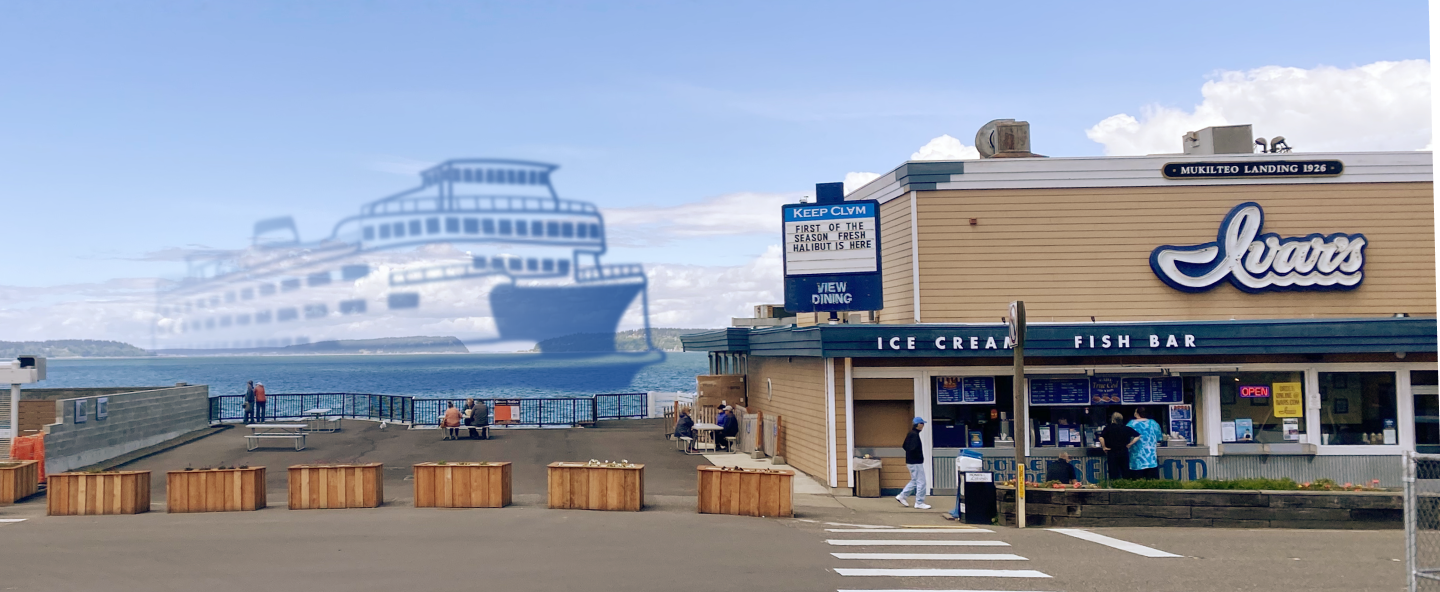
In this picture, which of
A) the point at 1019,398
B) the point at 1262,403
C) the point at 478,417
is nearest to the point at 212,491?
the point at 478,417

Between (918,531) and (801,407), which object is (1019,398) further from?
(801,407)

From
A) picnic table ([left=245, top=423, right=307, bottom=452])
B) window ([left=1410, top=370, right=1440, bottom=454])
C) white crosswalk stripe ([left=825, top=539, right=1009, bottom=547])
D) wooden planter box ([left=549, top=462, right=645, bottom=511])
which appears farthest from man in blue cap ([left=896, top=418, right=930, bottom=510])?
picnic table ([left=245, top=423, right=307, bottom=452])

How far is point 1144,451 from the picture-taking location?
17281 millimetres

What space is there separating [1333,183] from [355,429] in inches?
1132

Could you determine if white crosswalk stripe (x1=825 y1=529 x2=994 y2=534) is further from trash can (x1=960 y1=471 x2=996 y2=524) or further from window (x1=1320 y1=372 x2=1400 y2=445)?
window (x1=1320 y1=372 x2=1400 y2=445)

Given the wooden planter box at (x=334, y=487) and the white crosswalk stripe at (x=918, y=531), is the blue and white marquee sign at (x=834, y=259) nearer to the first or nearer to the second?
the white crosswalk stripe at (x=918, y=531)

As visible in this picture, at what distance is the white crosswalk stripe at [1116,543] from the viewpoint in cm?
1254

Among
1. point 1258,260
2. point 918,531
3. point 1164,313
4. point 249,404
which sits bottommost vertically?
point 918,531

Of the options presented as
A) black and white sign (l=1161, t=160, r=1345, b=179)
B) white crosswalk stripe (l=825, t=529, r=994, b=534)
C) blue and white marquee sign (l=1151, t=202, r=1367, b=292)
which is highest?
black and white sign (l=1161, t=160, r=1345, b=179)

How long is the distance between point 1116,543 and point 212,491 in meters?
14.6

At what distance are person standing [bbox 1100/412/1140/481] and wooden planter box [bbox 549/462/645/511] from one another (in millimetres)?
8007

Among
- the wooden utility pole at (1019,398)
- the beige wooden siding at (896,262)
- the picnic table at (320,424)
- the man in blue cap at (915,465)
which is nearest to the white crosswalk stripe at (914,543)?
the wooden utility pole at (1019,398)

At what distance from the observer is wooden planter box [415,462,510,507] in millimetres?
16938

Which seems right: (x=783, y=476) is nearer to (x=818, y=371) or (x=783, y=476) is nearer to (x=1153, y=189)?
(x=818, y=371)
